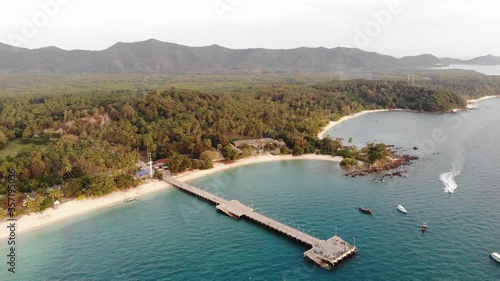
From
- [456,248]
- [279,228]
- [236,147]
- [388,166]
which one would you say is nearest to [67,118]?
[236,147]

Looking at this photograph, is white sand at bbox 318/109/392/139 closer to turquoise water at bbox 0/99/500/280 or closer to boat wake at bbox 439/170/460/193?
turquoise water at bbox 0/99/500/280

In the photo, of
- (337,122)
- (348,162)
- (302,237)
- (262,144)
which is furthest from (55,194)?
(337,122)

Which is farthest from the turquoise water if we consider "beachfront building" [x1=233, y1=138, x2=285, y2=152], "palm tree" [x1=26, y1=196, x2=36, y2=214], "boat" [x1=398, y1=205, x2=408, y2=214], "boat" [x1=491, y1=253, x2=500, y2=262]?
"beachfront building" [x1=233, y1=138, x2=285, y2=152]

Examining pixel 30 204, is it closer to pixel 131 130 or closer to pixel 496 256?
pixel 131 130

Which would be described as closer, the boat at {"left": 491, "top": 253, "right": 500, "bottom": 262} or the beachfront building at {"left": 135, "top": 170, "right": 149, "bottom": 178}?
the boat at {"left": 491, "top": 253, "right": 500, "bottom": 262}

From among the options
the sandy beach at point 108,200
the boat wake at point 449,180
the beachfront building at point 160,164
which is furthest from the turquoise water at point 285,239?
the beachfront building at point 160,164

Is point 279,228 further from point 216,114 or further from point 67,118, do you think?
point 67,118
